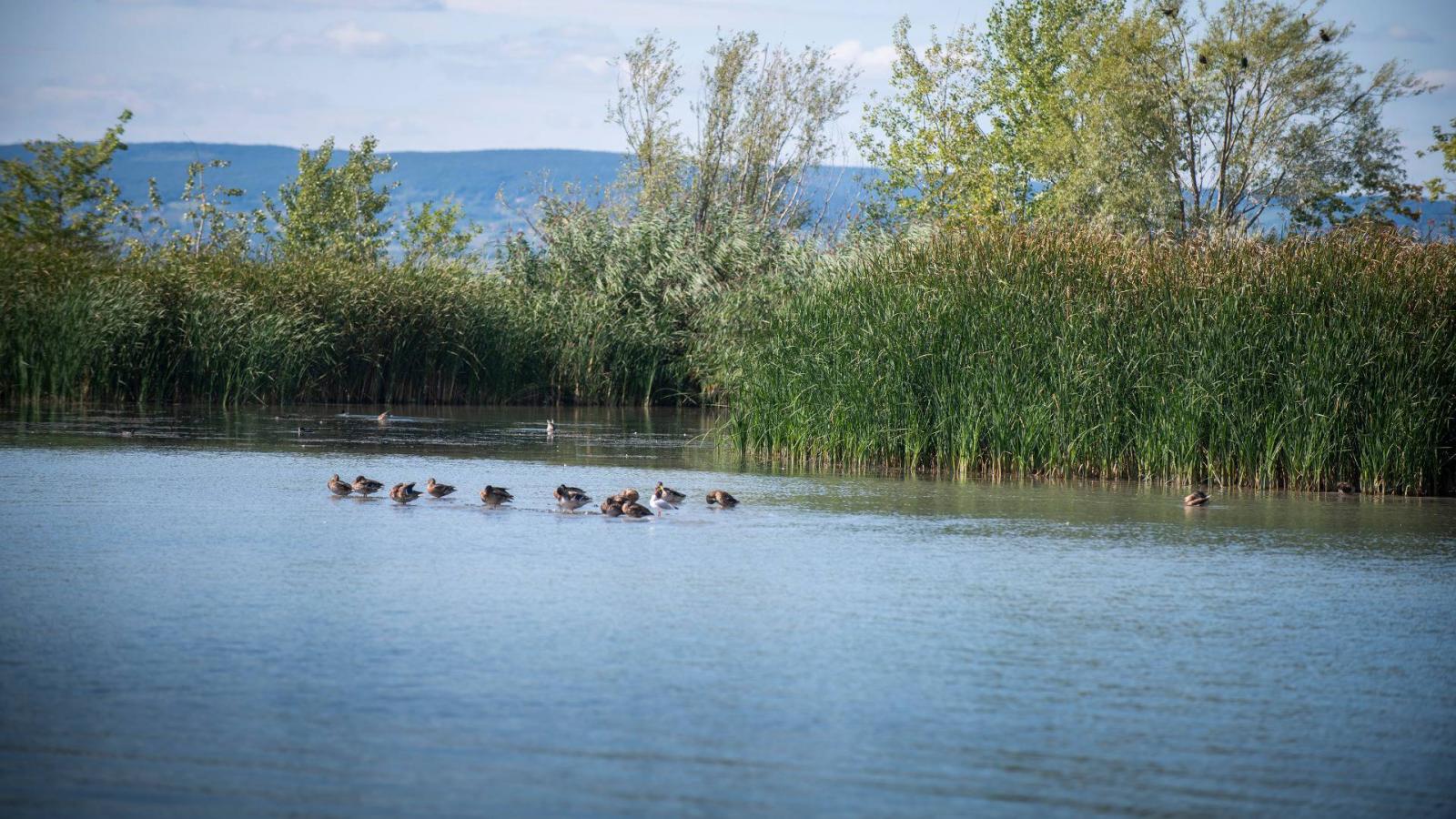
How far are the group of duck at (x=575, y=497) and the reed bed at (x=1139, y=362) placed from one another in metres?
3.98

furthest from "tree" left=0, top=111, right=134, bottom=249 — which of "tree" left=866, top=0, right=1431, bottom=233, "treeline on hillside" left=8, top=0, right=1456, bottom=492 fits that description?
"tree" left=866, top=0, right=1431, bottom=233

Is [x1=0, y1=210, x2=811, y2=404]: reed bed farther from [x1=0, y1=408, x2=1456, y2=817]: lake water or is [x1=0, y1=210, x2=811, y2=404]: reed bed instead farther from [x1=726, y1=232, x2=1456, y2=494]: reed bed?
[x1=0, y1=408, x2=1456, y2=817]: lake water

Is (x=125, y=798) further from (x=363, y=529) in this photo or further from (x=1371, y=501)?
(x=1371, y=501)

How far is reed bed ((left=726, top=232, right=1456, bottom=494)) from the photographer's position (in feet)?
47.5

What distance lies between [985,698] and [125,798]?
133 inches

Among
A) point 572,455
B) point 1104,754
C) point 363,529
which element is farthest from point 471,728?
point 572,455

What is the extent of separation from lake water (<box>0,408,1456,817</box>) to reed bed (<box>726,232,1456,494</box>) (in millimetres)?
1906

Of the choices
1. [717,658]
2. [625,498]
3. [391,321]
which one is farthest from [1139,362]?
[391,321]

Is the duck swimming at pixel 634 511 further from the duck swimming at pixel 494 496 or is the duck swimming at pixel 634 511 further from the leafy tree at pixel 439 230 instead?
the leafy tree at pixel 439 230

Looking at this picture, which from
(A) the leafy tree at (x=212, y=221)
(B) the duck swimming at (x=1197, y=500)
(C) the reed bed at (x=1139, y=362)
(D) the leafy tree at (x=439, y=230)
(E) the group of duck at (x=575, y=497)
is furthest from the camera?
(D) the leafy tree at (x=439, y=230)

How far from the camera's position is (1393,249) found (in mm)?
15547

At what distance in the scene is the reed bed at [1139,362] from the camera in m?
14.5

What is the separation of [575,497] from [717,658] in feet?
17.4

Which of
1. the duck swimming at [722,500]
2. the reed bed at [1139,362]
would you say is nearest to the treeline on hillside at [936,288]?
the reed bed at [1139,362]
